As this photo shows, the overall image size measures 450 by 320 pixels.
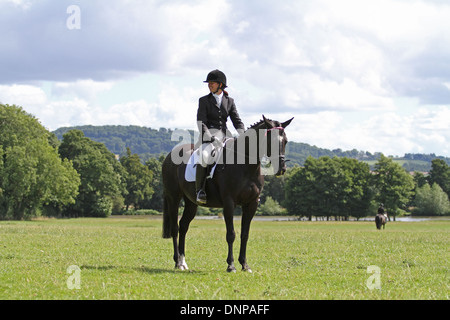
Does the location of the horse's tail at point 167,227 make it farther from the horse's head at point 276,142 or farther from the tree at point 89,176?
the tree at point 89,176

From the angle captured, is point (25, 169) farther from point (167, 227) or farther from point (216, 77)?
point (216, 77)

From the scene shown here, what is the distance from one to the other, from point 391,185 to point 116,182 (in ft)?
182

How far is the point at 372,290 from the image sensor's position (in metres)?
10.3

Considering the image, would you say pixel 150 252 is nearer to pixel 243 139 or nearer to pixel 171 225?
pixel 171 225

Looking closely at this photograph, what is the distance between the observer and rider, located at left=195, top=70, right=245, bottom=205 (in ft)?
43.8

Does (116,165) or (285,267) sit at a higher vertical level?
(116,165)

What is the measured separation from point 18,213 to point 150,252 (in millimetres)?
61173

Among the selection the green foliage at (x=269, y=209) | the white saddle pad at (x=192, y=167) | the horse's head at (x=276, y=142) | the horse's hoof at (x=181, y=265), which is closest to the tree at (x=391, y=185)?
the green foliage at (x=269, y=209)

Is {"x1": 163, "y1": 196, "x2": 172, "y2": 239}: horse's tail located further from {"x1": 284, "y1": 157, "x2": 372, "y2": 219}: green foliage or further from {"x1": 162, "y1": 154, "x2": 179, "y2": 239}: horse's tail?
{"x1": 284, "y1": 157, "x2": 372, "y2": 219}: green foliage

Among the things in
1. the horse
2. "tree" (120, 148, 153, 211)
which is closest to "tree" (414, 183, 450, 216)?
"tree" (120, 148, 153, 211)

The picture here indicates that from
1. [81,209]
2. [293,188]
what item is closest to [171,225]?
[81,209]

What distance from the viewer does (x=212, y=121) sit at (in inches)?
543

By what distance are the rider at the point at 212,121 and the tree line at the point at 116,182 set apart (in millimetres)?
60553

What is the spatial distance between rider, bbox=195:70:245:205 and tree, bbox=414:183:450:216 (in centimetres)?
12400
